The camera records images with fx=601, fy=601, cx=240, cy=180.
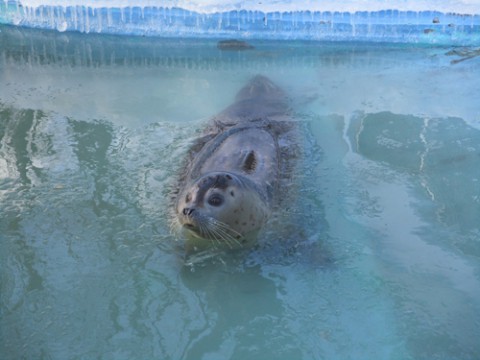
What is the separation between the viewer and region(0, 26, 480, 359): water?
292cm

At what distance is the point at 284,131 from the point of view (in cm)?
524

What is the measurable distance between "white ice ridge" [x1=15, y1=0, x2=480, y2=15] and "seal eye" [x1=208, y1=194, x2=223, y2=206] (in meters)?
5.25

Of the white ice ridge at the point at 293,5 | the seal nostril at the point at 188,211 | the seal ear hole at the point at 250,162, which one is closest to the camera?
the seal nostril at the point at 188,211

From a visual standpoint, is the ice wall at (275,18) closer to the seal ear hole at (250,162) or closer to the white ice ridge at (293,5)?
the white ice ridge at (293,5)

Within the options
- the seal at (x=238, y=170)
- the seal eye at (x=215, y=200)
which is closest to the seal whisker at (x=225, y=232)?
the seal at (x=238, y=170)

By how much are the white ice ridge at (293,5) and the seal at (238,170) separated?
2575mm

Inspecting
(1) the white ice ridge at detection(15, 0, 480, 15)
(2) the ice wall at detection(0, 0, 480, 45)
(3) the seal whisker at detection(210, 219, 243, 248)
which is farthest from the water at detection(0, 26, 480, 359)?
(1) the white ice ridge at detection(15, 0, 480, 15)

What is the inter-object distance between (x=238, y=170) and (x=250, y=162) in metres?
0.17

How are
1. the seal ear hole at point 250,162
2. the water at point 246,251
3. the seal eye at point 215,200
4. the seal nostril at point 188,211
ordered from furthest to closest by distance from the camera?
the seal ear hole at point 250,162 → the seal eye at point 215,200 → the seal nostril at point 188,211 → the water at point 246,251

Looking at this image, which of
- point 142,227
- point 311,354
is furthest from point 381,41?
point 311,354

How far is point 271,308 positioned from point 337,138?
2.35 meters

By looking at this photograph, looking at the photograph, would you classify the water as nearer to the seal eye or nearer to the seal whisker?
the seal whisker

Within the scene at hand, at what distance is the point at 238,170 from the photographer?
4.16 metres

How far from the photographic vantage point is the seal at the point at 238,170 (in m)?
3.55
